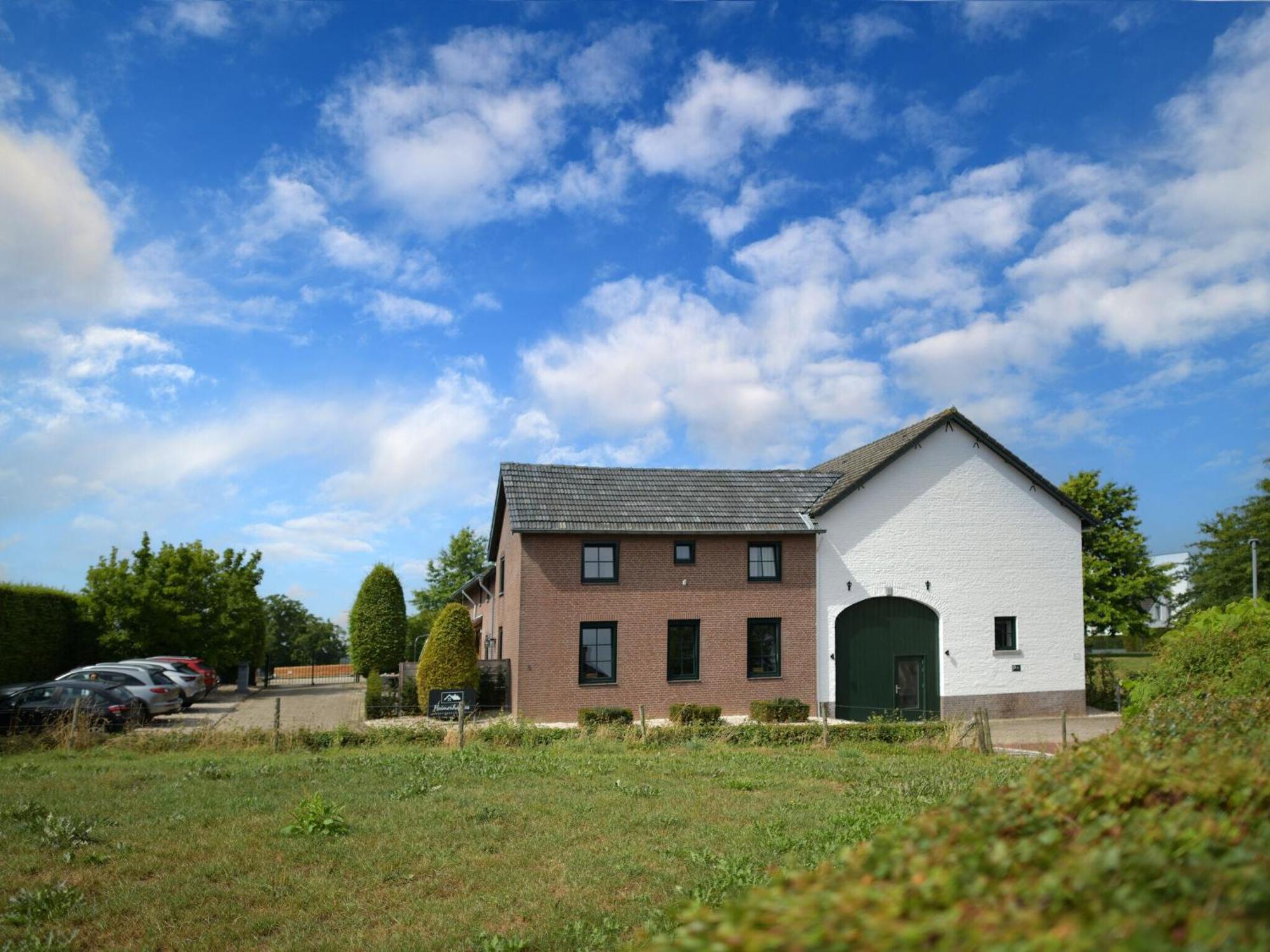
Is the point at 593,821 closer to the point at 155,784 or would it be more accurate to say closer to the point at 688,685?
the point at 155,784

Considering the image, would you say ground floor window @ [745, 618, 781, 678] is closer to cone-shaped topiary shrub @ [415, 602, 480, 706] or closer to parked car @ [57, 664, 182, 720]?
cone-shaped topiary shrub @ [415, 602, 480, 706]

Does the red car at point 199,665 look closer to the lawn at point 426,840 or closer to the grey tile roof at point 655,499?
the grey tile roof at point 655,499

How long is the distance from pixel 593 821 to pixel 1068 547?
22536mm

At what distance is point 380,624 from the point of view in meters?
36.6

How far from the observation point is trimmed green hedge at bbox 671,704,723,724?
2236 centimetres

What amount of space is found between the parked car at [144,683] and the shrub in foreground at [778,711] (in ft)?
51.8

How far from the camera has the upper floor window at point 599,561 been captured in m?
24.9

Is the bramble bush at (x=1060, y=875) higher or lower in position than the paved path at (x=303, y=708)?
higher

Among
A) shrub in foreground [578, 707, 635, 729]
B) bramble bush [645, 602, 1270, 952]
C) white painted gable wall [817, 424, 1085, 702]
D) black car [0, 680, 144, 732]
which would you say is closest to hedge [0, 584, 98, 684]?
black car [0, 680, 144, 732]

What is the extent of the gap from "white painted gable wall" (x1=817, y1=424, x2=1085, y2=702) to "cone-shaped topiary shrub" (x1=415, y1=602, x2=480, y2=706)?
9726 mm

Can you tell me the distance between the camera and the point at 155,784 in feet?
41.8

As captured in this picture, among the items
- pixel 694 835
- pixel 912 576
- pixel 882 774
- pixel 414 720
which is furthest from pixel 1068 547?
pixel 694 835

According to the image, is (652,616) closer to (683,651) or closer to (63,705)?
(683,651)

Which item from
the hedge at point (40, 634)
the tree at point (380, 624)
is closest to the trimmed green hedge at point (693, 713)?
the tree at point (380, 624)
